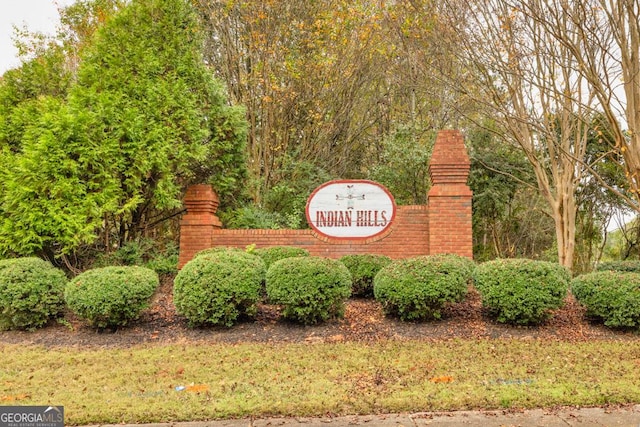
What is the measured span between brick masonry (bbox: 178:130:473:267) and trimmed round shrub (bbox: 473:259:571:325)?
2059 mm

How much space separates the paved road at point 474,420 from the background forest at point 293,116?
3.72 meters

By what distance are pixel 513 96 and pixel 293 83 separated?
579 centimetres

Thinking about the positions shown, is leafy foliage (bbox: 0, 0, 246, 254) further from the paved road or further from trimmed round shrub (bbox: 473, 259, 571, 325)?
trimmed round shrub (bbox: 473, 259, 571, 325)

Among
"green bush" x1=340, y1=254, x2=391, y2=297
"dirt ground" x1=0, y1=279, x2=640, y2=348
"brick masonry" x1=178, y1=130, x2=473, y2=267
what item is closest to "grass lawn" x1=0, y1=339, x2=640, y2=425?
"dirt ground" x1=0, y1=279, x2=640, y2=348

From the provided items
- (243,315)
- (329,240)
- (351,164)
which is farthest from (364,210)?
(351,164)

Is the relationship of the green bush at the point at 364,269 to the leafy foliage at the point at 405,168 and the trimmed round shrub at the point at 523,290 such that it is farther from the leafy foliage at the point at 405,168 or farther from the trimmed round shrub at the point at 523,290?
the leafy foliage at the point at 405,168

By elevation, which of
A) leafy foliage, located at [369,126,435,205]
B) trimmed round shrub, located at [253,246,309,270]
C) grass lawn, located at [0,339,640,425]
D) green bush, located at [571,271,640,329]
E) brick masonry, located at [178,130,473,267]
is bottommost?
grass lawn, located at [0,339,640,425]

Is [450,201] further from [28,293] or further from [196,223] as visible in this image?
[28,293]

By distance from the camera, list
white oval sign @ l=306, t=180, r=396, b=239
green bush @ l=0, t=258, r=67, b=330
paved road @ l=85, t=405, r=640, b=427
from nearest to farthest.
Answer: paved road @ l=85, t=405, r=640, b=427
green bush @ l=0, t=258, r=67, b=330
white oval sign @ l=306, t=180, r=396, b=239

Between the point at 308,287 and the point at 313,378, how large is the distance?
1.79m

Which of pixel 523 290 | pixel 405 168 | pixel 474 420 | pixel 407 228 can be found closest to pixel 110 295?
pixel 474 420

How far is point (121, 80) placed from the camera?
8469mm

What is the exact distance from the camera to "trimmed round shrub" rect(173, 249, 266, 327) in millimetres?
6223

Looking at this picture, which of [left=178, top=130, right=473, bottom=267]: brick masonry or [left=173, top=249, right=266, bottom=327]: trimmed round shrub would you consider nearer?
[left=173, top=249, right=266, bottom=327]: trimmed round shrub
